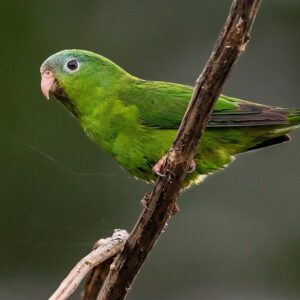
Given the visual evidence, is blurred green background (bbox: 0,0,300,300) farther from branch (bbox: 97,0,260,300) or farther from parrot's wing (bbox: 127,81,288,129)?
branch (bbox: 97,0,260,300)

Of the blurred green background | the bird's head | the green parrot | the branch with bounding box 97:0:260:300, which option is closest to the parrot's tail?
the green parrot

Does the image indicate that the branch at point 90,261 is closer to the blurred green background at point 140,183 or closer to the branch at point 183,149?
the branch at point 183,149

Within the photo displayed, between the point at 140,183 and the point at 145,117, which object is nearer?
the point at 145,117

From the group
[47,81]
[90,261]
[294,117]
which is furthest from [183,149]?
[47,81]

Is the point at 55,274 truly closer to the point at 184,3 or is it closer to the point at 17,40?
the point at 17,40

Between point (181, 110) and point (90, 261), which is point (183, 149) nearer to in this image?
point (90, 261)

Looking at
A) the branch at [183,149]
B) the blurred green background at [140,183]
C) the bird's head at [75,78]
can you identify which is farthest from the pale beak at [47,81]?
the blurred green background at [140,183]
